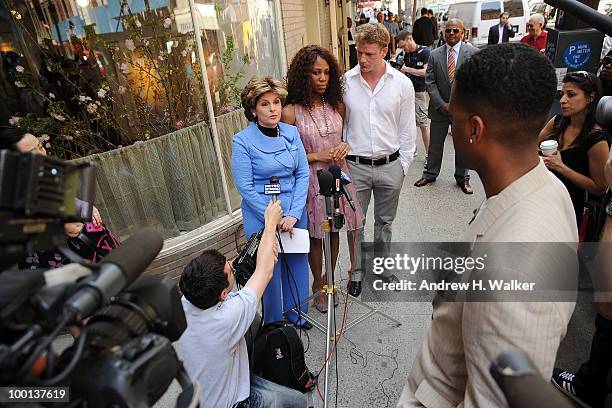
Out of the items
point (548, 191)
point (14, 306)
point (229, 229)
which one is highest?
point (14, 306)

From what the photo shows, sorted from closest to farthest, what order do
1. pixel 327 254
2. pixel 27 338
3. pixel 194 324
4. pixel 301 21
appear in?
pixel 27 338 < pixel 194 324 < pixel 327 254 < pixel 301 21

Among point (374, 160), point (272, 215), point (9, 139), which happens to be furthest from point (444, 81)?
point (9, 139)

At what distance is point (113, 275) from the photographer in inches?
30.8

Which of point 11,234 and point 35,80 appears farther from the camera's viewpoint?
point 35,80

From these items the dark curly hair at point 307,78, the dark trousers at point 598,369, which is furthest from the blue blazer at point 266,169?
the dark trousers at point 598,369

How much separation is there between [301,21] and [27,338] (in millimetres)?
7180

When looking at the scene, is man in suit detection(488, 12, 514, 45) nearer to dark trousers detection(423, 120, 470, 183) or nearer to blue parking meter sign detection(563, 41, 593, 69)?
dark trousers detection(423, 120, 470, 183)

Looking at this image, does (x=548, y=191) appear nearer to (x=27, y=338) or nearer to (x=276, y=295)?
(x=27, y=338)

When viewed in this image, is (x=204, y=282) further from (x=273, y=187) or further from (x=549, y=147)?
(x=549, y=147)

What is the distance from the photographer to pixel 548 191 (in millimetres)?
1113

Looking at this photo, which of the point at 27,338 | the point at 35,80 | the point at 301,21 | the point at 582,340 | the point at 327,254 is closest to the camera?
the point at 27,338

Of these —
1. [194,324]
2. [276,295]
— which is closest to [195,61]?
[276,295]

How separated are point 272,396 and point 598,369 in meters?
1.83

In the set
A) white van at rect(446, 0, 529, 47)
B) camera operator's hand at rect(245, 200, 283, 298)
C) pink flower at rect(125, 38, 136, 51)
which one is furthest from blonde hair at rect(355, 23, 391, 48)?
white van at rect(446, 0, 529, 47)
